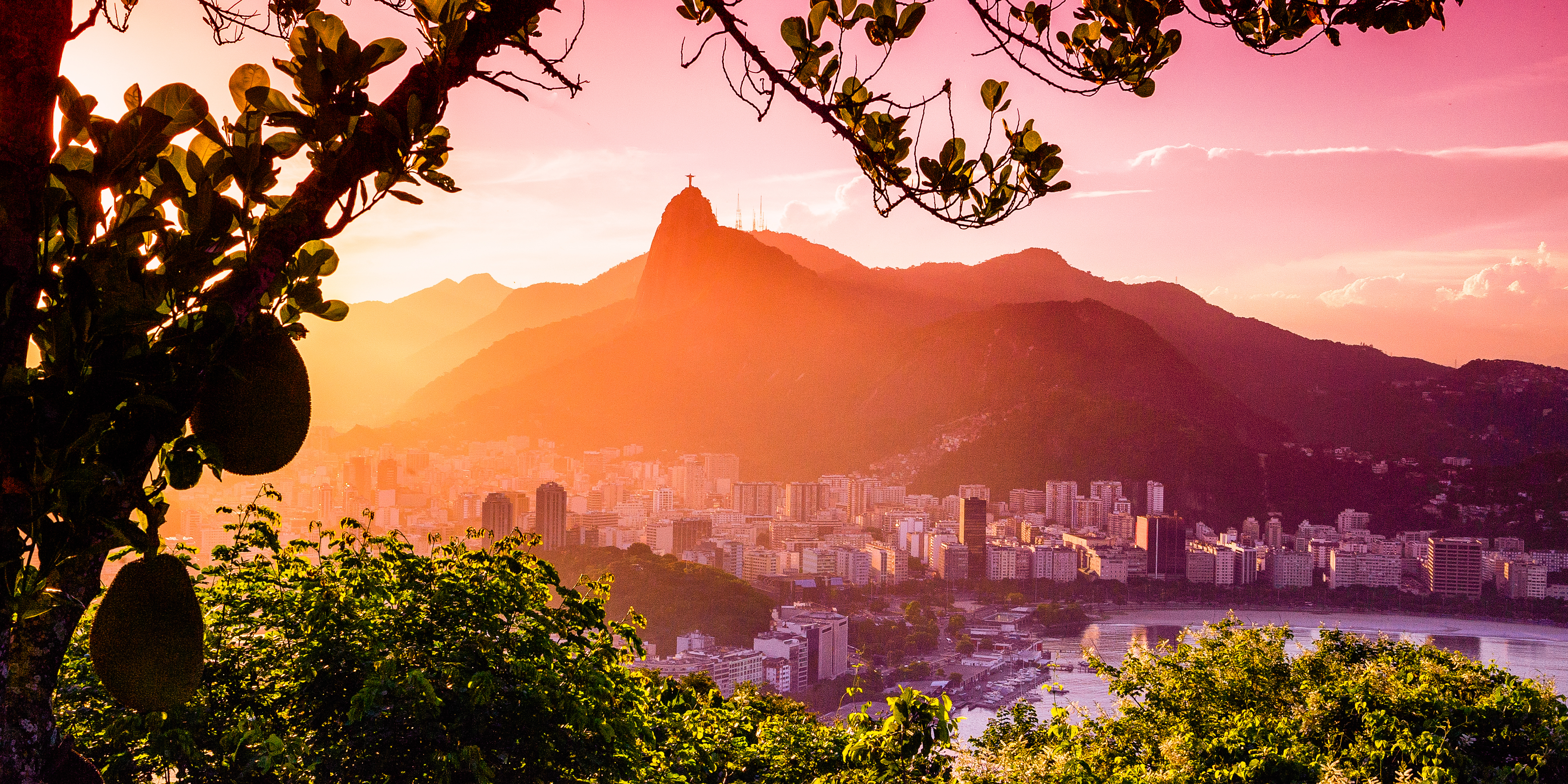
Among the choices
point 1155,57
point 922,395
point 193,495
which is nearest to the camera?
point 1155,57

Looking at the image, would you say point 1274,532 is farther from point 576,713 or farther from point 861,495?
point 576,713

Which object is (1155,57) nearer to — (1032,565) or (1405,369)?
(1032,565)

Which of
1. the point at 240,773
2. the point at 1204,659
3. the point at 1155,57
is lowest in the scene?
the point at 1204,659

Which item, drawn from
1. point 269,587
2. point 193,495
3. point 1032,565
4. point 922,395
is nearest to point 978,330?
point 922,395

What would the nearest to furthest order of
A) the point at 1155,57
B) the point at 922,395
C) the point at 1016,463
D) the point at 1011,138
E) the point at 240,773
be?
the point at 1011,138 < the point at 1155,57 < the point at 240,773 < the point at 1016,463 < the point at 922,395

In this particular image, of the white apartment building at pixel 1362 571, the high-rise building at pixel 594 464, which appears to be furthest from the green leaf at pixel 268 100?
the high-rise building at pixel 594 464

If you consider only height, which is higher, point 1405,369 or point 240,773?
point 1405,369

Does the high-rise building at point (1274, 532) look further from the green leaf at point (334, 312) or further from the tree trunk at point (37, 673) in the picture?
the tree trunk at point (37, 673)

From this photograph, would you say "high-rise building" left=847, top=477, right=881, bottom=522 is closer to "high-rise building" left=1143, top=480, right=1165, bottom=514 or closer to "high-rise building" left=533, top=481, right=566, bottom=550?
"high-rise building" left=1143, top=480, right=1165, bottom=514
